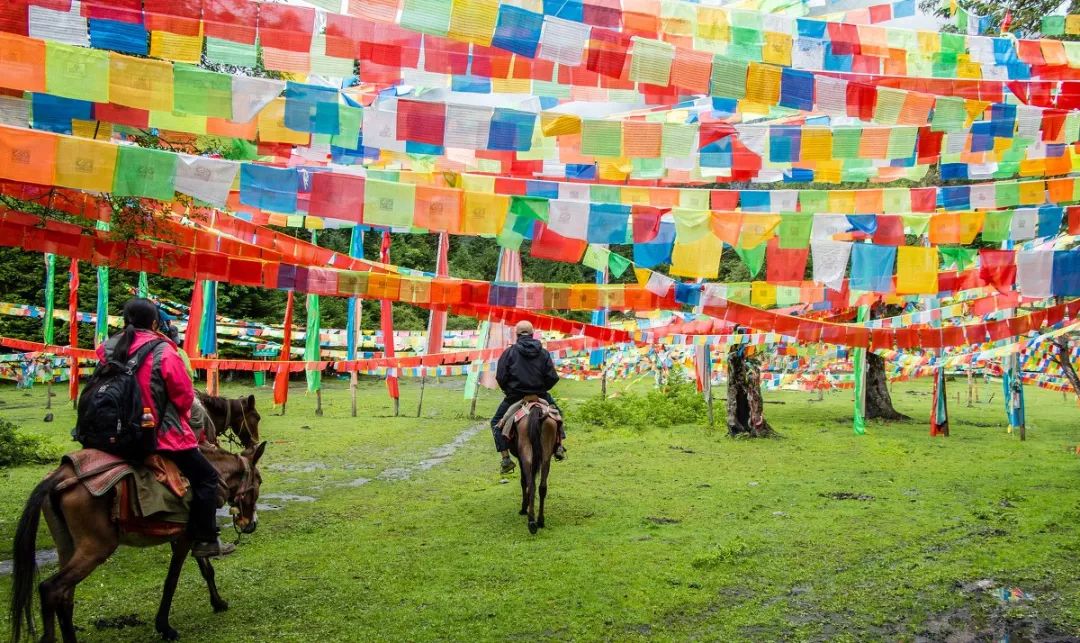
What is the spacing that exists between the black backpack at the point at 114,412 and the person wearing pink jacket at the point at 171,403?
0.06 metres

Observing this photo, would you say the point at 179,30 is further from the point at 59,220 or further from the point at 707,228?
the point at 707,228

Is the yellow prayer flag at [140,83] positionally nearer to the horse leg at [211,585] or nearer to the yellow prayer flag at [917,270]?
the horse leg at [211,585]

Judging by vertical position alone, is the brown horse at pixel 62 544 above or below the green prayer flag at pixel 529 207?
below

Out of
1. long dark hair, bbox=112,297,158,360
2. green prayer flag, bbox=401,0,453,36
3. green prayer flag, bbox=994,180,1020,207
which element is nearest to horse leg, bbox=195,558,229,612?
long dark hair, bbox=112,297,158,360

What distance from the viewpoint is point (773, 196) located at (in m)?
10.6

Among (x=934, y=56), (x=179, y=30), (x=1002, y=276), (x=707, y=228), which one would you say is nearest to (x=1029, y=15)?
(x=934, y=56)

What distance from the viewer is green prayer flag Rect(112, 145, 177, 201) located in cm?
536

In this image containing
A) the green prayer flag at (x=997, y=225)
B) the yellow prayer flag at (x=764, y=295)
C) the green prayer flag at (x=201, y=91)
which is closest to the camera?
the green prayer flag at (x=201, y=91)

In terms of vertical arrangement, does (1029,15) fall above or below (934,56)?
above

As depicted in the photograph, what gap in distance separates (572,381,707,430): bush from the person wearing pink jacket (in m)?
12.2

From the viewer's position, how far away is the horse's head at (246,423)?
949 centimetres

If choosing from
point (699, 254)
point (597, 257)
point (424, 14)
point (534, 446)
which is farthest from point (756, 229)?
point (424, 14)

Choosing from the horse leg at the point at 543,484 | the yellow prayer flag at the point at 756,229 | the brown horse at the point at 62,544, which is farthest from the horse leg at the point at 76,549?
the yellow prayer flag at the point at 756,229

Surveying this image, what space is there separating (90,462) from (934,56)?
28.6 feet
